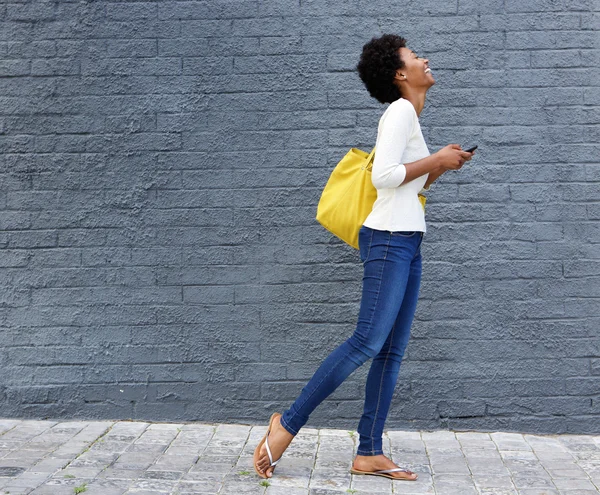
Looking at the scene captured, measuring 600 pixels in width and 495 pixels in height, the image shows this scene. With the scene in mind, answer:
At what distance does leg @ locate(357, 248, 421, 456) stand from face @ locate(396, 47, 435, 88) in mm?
792

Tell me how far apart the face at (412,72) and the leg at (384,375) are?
79cm

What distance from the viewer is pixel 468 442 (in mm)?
4273

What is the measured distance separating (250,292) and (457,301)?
117 cm

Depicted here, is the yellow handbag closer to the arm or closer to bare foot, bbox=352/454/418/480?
the arm

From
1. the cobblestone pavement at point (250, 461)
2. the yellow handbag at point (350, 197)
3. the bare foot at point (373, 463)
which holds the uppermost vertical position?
the yellow handbag at point (350, 197)

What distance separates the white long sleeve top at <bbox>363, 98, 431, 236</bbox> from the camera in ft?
11.4

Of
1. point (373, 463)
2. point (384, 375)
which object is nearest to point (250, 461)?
point (373, 463)

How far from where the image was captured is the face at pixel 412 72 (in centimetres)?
363

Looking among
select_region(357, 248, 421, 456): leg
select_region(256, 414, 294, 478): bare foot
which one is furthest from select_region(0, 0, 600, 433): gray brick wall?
select_region(256, 414, 294, 478): bare foot

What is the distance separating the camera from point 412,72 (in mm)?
3631

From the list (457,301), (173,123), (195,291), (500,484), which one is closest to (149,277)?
(195,291)

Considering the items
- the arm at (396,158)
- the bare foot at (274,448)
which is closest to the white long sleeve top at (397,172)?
the arm at (396,158)

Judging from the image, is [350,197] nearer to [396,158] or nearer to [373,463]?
[396,158]

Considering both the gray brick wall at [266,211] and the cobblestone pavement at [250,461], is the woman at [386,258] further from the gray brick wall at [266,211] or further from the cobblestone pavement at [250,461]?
the gray brick wall at [266,211]
